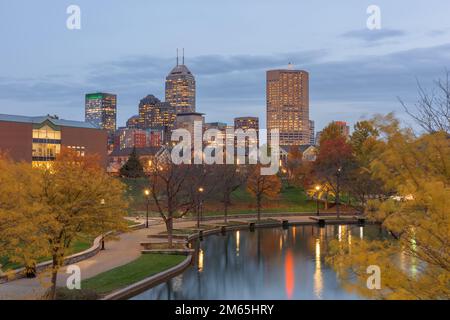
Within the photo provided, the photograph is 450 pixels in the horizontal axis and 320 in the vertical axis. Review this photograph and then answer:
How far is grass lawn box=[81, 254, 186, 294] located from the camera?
26078 mm

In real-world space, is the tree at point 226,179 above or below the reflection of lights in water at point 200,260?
above

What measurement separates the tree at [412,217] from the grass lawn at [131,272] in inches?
651

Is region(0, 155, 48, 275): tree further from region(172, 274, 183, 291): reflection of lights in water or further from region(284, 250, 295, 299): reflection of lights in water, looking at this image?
region(284, 250, 295, 299): reflection of lights in water

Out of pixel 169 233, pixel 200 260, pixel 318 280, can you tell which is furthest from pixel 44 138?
pixel 318 280

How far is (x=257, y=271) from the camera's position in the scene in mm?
35375

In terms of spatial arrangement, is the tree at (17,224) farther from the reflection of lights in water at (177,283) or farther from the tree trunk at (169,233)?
the tree trunk at (169,233)

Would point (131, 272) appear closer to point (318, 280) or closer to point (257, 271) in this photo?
point (257, 271)

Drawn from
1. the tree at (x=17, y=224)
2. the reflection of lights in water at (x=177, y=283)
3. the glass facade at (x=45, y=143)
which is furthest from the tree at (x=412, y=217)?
the glass facade at (x=45, y=143)

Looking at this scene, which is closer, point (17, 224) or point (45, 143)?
point (17, 224)

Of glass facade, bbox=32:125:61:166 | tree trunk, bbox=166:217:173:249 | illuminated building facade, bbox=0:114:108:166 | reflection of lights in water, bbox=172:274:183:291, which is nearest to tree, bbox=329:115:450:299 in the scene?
reflection of lights in water, bbox=172:274:183:291

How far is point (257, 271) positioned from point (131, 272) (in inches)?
366

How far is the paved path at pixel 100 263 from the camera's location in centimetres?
2373

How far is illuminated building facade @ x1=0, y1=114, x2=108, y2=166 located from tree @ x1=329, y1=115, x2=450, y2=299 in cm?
8216

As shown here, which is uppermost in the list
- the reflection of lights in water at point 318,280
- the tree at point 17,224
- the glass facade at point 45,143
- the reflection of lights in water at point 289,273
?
the glass facade at point 45,143
